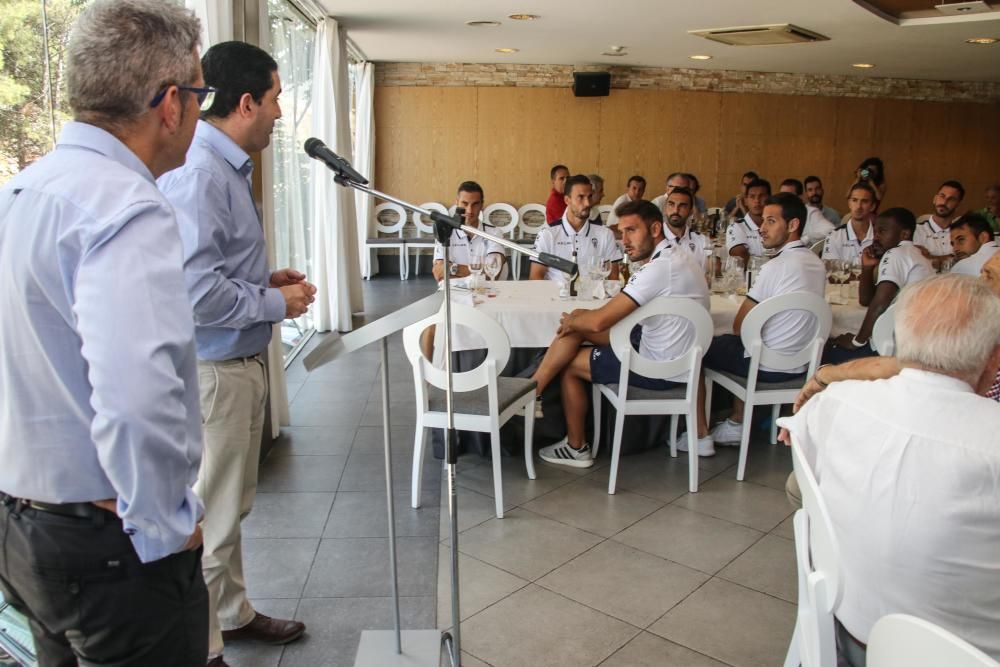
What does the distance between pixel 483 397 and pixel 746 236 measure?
12.3 ft

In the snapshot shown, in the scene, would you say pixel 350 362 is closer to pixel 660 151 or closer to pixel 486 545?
pixel 486 545

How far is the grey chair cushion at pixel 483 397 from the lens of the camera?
12.0 ft

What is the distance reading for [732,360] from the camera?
4246 millimetres

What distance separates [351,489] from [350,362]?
2.59 meters

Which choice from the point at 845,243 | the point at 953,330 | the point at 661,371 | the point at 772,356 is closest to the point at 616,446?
the point at 661,371

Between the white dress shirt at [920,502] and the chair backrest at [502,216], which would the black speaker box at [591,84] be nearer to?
the chair backrest at [502,216]

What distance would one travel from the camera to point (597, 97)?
11.6 metres

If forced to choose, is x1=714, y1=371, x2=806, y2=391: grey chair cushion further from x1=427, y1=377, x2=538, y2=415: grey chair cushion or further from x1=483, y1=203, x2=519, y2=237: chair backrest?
x1=483, y1=203, x2=519, y2=237: chair backrest

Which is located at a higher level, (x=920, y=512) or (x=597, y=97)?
(x=597, y=97)

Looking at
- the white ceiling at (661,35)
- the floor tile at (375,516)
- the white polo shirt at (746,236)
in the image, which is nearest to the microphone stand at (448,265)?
the floor tile at (375,516)

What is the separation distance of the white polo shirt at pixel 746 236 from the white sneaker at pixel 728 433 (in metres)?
2.40

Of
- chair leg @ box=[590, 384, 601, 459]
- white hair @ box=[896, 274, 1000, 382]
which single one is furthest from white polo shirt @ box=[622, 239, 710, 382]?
white hair @ box=[896, 274, 1000, 382]

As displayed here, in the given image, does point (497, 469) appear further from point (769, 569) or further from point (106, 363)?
point (106, 363)

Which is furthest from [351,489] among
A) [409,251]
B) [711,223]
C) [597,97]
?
[597,97]
